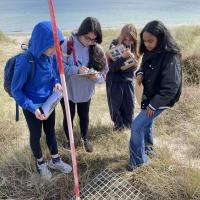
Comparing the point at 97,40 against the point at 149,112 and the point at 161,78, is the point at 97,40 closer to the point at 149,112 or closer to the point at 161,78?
the point at 161,78

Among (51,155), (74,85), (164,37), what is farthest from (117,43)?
(51,155)

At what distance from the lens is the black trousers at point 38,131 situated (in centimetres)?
346

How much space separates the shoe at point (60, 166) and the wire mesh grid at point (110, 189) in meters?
0.30

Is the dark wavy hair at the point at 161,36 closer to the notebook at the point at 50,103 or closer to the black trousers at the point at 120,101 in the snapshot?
the notebook at the point at 50,103

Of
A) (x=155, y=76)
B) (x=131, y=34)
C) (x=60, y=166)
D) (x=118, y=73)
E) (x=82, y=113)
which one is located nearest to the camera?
(x=155, y=76)

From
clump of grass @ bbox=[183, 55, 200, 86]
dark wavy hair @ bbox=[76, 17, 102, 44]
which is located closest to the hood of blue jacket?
dark wavy hair @ bbox=[76, 17, 102, 44]

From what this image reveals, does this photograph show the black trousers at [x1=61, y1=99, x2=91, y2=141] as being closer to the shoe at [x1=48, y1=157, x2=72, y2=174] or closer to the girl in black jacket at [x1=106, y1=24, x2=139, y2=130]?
the shoe at [x1=48, y1=157, x2=72, y2=174]

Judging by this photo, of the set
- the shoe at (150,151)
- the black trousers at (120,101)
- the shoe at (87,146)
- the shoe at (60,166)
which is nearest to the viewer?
the shoe at (60,166)

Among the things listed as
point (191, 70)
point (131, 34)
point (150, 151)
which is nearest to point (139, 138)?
point (150, 151)

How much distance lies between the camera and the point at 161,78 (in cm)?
340

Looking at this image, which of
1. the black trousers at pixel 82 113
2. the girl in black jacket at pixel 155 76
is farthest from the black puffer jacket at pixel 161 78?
the black trousers at pixel 82 113

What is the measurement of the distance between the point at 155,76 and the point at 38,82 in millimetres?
1050

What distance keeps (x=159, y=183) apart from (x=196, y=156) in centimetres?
84

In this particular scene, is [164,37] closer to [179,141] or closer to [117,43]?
[117,43]
